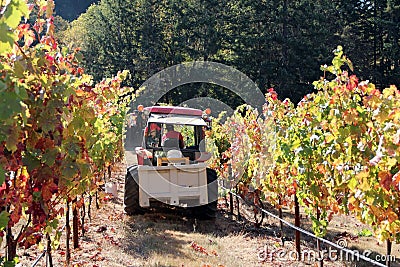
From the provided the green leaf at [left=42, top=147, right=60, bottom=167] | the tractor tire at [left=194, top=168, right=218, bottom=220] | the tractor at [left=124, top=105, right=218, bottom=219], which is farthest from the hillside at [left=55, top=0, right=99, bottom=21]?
the green leaf at [left=42, top=147, right=60, bottom=167]

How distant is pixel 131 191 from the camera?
301 inches

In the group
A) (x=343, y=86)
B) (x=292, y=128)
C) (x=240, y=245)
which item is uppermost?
(x=343, y=86)

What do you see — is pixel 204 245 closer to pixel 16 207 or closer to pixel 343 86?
pixel 343 86

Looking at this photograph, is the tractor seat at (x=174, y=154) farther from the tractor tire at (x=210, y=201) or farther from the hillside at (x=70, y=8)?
the hillside at (x=70, y=8)

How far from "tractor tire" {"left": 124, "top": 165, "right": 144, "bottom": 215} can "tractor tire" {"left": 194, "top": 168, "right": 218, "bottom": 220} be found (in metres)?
1.06

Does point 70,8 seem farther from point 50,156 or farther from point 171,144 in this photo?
point 50,156

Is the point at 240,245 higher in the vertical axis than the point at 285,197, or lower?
lower

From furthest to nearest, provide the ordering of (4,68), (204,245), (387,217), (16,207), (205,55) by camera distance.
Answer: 1. (205,55)
2. (204,245)
3. (387,217)
4. (16,207)
5. (4,68)

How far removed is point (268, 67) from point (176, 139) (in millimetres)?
24254

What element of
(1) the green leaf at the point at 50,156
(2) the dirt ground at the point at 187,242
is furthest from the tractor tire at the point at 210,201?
(1) the green leaf at the point at 50,156

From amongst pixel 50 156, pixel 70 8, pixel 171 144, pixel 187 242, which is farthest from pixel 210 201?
pixel 70 8

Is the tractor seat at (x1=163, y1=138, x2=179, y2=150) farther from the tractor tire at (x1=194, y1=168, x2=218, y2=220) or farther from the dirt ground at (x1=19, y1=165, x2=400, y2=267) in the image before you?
the dirt ground at (x1=19, y1=165, x2=400, y2=267)

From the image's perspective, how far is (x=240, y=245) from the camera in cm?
669

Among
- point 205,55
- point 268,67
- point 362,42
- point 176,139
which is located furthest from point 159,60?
point 176,139
